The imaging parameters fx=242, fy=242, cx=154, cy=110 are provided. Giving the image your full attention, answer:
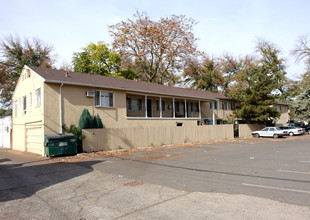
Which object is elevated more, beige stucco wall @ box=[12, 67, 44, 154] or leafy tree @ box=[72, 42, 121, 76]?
leafy tree @ box=[72, 42, 121, 76]

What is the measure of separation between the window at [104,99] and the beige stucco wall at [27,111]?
400cm

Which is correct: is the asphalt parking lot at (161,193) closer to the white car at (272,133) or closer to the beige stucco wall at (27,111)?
the beige stucco wall at (27,111)

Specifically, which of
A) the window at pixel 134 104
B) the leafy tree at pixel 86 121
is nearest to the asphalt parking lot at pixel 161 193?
the leafy tree at pixel 86 121

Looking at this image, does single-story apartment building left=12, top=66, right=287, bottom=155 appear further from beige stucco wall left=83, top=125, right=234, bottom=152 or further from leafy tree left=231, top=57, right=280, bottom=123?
leafy tree left=231, top=57, right=280, bottom=123

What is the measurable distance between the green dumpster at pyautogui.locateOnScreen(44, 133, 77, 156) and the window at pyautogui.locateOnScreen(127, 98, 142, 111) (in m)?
9.01

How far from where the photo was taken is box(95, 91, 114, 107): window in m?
18.6

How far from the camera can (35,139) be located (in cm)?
1764

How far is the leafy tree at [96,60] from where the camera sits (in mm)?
36906

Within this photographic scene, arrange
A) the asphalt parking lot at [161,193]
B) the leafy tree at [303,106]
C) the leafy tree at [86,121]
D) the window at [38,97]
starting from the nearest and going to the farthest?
the asphalt parking lot at [161,193] → the leafy tree at [86,121] → the window at [38,97] → the leafy tree at [303,106]

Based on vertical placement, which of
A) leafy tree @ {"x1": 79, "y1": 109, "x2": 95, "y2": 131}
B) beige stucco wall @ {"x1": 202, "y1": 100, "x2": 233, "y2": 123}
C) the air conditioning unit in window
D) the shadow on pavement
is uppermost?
the air conditioning unit in window

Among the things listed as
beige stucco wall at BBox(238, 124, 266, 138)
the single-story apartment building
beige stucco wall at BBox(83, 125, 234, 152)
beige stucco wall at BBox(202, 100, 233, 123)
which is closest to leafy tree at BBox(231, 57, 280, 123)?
beige stucco wall at BBox(238, 124, 266, 138)

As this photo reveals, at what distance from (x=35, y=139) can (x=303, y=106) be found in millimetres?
35751

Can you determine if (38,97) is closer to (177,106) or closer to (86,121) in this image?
(86,121)

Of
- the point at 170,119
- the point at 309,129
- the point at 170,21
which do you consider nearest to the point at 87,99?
the point at 170,119
